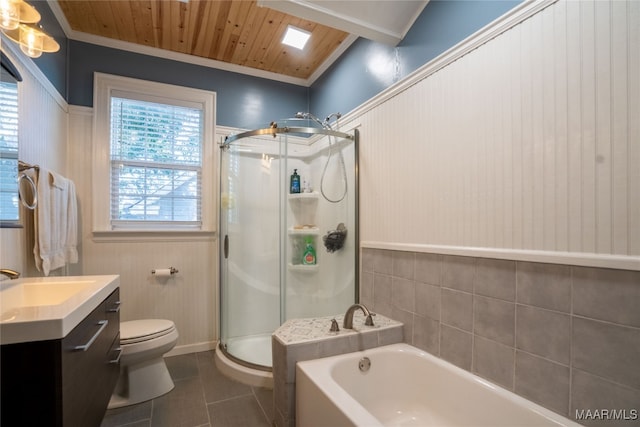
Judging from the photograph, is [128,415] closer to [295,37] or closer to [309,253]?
[309,253]

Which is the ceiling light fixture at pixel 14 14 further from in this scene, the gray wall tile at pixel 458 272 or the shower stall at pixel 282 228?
the gray wall tile at pixel 458 272

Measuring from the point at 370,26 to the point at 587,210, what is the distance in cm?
153

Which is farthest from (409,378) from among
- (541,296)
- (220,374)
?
(220,374)

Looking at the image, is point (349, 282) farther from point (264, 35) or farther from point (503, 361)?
point (264, 35)

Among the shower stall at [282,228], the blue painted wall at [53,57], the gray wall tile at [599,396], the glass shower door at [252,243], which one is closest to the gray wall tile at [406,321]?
the shower stall at [282,228]

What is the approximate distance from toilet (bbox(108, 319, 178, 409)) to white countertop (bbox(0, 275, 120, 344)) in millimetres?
595

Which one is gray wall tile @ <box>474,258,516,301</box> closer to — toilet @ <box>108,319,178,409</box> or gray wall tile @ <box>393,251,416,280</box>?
gray wall tile @ <box>393,251,416,280</box>

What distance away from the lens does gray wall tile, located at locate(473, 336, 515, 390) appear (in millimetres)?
1325

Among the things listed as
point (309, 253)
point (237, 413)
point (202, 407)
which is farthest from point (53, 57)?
point (237, 413)

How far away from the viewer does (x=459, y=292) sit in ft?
5.09

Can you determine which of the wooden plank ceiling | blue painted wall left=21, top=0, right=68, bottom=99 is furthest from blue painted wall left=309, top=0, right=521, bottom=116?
blue painted wall left=21, top=0, right=68, bottom=99

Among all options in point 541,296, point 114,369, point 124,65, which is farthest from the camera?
point 124,65

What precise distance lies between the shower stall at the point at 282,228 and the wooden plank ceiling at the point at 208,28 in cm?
68

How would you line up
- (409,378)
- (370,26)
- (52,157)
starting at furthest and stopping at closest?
(52,157), (370,26), (409,378)
